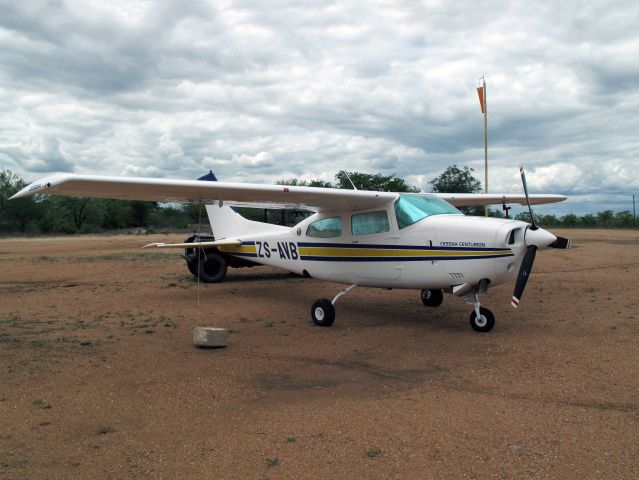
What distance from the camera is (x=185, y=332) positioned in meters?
8.08

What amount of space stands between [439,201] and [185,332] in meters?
5.02

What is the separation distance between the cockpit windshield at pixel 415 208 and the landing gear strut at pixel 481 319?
1571 millimetres

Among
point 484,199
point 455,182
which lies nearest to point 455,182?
point 455,182

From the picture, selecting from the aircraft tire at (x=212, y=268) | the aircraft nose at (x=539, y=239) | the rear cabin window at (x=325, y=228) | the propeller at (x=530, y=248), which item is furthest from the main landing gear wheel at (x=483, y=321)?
the aircraft tire at (x=212, y=268)

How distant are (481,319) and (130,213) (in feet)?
243

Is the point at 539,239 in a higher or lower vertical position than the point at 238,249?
higher

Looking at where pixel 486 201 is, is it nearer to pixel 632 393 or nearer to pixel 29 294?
pixel 632 393

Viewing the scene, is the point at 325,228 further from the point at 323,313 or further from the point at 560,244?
the point at 560,244

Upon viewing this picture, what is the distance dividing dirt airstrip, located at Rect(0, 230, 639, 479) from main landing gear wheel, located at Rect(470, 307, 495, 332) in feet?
0.48

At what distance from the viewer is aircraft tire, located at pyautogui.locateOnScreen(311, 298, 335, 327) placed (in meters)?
8.56

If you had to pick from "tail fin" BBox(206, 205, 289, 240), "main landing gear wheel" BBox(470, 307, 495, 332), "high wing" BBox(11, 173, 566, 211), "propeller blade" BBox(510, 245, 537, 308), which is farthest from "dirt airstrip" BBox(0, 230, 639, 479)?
"tail fin" BBox(206, 205, 289, 240)

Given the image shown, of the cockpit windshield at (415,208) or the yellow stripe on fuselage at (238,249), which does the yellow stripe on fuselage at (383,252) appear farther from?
the yellow stripe on fuselage at (238,249)

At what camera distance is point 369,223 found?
29.7 feet

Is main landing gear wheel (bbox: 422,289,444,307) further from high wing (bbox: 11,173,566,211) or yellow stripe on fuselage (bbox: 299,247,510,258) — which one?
high wing (bbox: 11,173,566,211)
